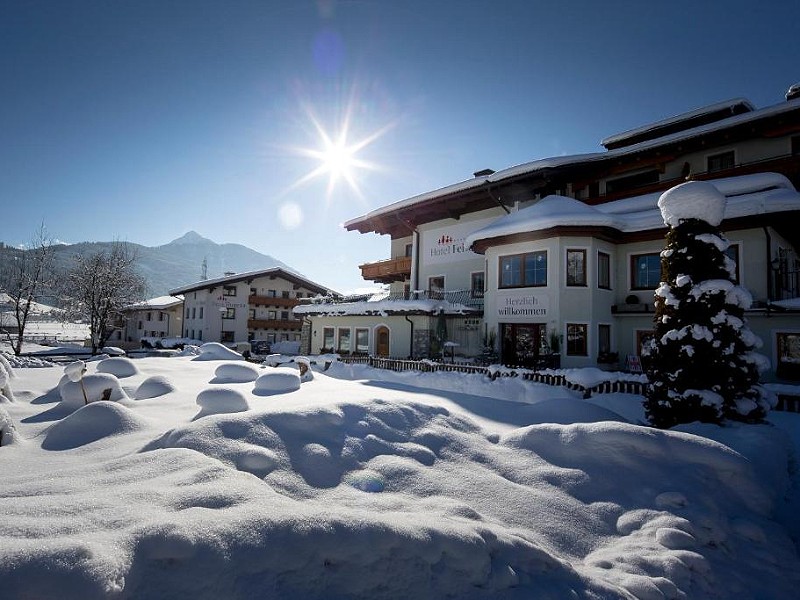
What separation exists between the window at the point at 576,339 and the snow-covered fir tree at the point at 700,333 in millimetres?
6745

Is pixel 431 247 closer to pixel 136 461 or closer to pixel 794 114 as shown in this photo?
pixel 794 114

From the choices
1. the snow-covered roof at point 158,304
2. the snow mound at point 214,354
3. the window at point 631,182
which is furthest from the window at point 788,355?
the snow-covered roof at point 158,304

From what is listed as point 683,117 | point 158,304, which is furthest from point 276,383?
point 158,304

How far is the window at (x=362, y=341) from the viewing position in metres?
25.4

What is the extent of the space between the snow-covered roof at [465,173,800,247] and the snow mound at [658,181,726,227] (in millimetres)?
5703

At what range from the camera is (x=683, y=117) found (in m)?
21.5

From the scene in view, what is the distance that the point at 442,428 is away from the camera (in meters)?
7.06

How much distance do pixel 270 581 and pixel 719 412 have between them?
10087mm

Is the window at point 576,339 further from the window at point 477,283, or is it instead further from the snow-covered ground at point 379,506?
the snow-covered ground at point 379,506

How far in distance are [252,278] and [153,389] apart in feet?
115

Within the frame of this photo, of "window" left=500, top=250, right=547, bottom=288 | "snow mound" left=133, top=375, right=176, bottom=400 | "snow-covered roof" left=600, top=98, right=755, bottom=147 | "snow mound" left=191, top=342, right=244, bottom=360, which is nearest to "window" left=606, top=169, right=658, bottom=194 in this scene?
"snow-covered roof" left=600, top=98, right=755, bottom=147

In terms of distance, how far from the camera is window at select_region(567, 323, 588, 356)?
16906 millimetres

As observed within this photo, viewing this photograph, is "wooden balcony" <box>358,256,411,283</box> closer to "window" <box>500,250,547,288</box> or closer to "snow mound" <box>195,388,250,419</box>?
"window" <box>500,250,547,288</box>

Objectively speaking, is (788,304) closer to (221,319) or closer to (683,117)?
(683,117)
